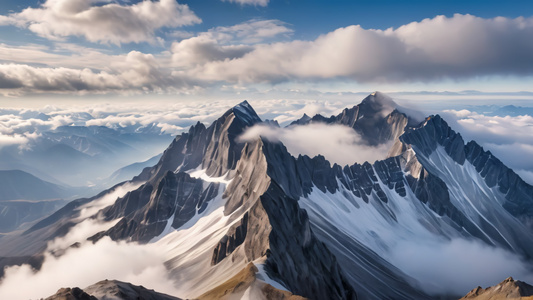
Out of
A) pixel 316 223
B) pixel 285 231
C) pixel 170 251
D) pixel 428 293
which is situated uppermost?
pixel 285 231

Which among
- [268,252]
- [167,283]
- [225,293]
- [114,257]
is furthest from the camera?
[114,257]

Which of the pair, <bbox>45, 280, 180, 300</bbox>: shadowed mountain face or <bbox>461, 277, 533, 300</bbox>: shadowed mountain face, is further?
<bbox>461, 277, 533, 300</bbox>: shadowed mountain face

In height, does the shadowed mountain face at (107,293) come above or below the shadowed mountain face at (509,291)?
above

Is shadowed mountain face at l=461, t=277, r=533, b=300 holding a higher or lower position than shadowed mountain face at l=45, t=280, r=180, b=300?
A: lower

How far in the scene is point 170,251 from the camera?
195 meters

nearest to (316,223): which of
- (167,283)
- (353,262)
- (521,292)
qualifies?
(353,262)

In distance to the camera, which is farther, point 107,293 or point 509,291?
point 509,291

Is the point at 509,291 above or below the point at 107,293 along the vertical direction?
below

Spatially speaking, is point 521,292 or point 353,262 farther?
point 353,262

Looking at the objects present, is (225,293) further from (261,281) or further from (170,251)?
(170,251)

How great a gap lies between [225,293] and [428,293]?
506 ft

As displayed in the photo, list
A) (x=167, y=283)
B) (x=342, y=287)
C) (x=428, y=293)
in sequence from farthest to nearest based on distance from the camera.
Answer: (x=428, y=293)
(x=167, y=283)
(x=342, y=287)

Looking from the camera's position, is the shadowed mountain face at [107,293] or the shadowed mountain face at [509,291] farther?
the shadowed mountain face at [509,291]

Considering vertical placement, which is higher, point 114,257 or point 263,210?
point 263,210
